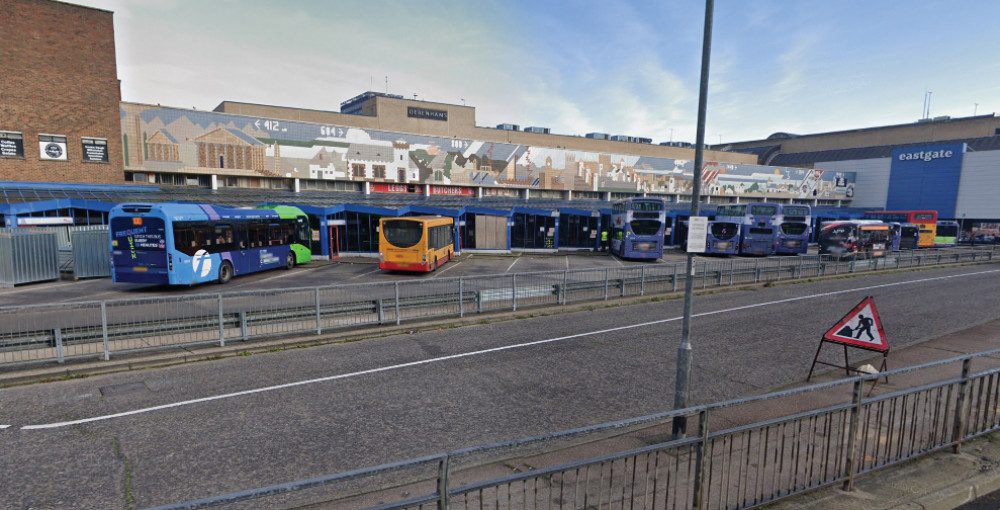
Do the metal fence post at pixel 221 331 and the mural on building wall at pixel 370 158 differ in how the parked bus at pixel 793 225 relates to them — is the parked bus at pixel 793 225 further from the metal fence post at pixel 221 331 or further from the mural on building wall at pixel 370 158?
the metal fence post at pixel 221 331

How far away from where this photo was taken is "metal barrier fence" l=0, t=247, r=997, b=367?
970cm

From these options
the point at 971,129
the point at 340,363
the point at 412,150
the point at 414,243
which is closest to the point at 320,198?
the point at 412,150

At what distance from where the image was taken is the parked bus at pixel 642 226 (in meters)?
30.0

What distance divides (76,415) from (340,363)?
13.8ft

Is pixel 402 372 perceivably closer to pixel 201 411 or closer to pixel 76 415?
pixel 201 411

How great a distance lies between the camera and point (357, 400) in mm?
8031

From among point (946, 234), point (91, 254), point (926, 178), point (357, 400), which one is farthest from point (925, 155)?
point (91, 254)

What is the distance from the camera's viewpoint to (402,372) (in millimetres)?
9484

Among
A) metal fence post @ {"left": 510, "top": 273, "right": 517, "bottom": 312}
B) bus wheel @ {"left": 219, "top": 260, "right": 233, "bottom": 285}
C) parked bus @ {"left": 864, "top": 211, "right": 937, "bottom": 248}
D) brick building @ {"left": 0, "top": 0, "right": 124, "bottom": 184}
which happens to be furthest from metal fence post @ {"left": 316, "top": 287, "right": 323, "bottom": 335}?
parked bus @ {"left": 864, "top": 211, "right": 937, "bottom": 248}

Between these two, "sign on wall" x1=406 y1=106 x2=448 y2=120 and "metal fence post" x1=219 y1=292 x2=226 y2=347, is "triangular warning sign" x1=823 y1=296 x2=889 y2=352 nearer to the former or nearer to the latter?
"metal fence post" x1=219 y1=292 x2=226 y2=347

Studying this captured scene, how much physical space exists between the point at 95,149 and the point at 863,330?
4257 cm

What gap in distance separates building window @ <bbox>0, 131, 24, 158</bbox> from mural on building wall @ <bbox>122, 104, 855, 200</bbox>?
5334mm

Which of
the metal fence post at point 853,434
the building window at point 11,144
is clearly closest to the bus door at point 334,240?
the building window at point 11,144

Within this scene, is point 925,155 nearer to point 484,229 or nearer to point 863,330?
point 484,229
